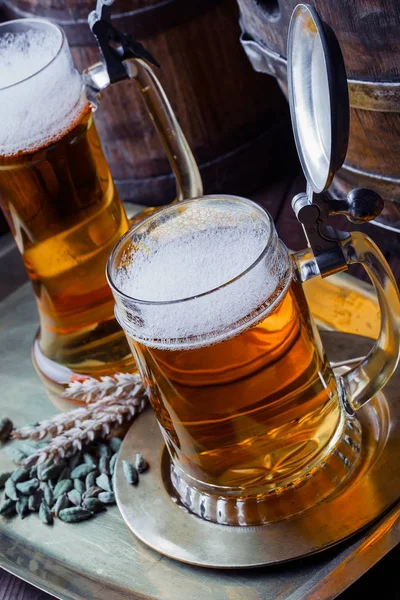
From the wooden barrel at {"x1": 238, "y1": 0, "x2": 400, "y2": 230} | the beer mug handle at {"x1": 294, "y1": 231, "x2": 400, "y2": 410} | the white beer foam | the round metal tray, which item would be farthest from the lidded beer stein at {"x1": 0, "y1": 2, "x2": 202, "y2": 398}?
the beer mug handle at {"x1": 294, "y1": 231, "x2": 400, "y2": 410}

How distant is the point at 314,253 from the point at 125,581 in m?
0.36

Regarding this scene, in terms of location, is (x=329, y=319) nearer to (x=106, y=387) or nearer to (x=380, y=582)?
(x=106, y=387)

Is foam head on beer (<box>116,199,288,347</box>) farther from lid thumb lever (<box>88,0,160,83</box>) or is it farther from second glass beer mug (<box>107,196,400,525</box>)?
lid thumb lever (<box>88,0,160,83</box>)

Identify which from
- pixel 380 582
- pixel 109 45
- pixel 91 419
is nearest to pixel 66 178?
pixel 109 45

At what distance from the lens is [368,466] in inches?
31.7

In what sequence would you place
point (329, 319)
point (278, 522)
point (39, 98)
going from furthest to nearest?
point (329, 319), point (39, 98), point (278, 522)

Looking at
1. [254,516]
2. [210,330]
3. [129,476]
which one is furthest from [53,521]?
[210,330]

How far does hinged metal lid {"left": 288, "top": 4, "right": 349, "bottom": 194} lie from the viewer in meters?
0.59

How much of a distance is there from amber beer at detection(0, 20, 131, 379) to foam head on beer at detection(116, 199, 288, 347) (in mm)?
226

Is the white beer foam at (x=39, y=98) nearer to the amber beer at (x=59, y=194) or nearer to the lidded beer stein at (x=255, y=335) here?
the amber beer at (x=59, y=194)

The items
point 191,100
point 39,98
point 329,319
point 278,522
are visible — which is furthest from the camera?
point 191,100

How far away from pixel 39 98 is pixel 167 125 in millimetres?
201

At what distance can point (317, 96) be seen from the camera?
0.69m

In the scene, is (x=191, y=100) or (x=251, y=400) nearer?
(x=251, y=400)
